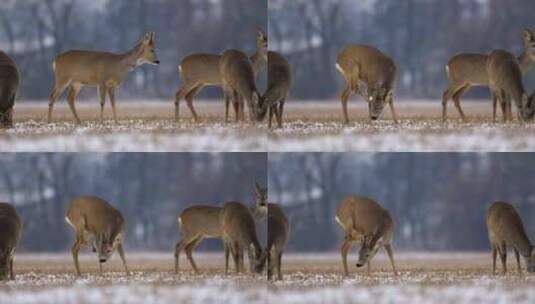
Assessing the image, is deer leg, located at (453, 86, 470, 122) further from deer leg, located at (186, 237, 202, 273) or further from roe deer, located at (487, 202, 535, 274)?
deer leg, located at (186, 237, 202, 273)

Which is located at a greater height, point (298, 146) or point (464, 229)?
point (298, 146)

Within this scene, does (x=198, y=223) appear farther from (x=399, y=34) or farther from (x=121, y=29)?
(x=399, y=34)

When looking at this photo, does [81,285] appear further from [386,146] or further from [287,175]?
[386,146]

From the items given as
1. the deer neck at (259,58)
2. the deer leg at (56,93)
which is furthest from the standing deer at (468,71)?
the deer leg at (56,93)

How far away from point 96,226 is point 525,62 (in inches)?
74.4

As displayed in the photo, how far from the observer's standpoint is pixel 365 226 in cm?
434

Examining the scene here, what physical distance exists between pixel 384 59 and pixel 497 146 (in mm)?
585

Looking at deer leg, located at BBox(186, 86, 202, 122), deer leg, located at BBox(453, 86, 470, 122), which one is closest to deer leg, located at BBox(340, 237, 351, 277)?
deer leg, located at BBox(453, 86, 470, 122)

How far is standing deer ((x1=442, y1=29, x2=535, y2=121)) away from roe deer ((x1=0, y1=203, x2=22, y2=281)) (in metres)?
1.81

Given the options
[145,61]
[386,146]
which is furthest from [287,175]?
[145,61]

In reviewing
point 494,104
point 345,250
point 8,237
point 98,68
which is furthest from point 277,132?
point 8,237

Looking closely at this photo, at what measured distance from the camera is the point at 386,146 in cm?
433

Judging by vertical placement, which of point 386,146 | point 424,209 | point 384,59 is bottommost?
point 424,209

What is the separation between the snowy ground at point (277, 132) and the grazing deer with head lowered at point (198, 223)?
234 mm
